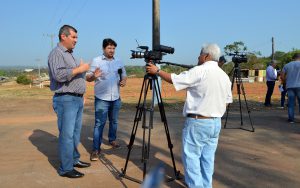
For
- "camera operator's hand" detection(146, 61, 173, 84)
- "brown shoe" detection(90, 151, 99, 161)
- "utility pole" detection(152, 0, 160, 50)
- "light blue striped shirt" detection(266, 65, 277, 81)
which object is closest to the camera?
"camera operator's hand" detection(146, 61, 173, 84)

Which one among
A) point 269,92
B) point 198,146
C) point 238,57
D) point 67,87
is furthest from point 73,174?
point 269,92

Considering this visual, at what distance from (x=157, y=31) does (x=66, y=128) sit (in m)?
7.34

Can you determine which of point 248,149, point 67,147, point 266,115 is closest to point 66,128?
point 67,147

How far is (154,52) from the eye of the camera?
4.20m

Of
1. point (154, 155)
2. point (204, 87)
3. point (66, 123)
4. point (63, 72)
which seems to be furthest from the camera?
point (154, 155)

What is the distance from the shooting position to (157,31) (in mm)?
11531

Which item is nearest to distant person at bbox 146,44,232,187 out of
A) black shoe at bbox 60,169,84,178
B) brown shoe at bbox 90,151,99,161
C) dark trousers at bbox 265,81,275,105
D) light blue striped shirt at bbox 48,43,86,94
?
light blue striped shirt at bbox 48,43,86,94

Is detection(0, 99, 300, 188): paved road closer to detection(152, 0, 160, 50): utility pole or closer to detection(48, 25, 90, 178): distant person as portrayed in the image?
detection(48, 25, 90, 178): distant person

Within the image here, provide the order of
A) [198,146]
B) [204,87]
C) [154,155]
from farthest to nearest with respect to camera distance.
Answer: [154,155] → [198,146] → [204,87]

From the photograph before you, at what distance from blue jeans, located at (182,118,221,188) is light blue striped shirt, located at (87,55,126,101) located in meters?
2.05

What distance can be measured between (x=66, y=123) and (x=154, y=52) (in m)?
1.50

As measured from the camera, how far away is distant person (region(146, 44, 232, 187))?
379 centimetres

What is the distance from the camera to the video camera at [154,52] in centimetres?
420

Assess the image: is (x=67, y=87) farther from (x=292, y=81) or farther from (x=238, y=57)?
(x=292, y=81)
